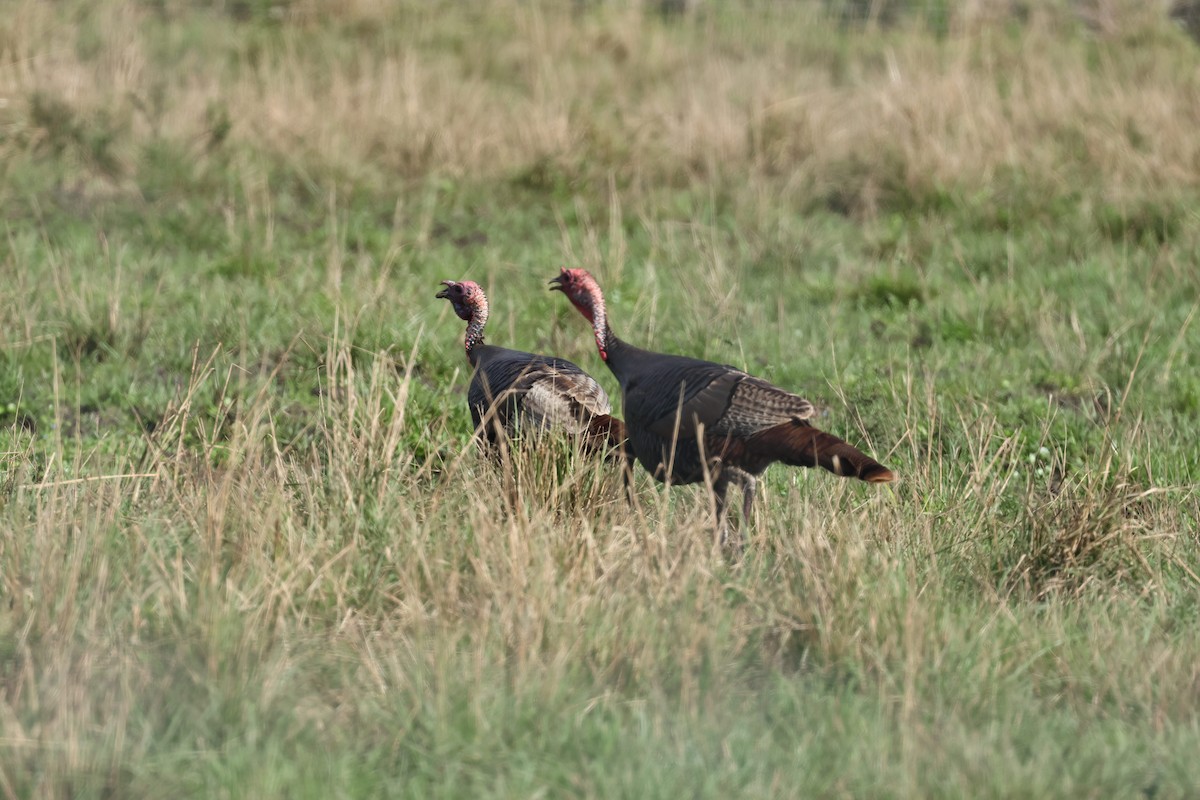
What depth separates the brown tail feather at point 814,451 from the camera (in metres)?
4.23

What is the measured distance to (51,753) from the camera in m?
3.12

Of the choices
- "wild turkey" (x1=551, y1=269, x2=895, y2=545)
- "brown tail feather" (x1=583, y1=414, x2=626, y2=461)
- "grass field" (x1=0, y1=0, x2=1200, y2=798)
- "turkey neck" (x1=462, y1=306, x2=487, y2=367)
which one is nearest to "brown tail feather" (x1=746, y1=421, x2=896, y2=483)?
"wild turkey" (x1=551, y1=269, x2=895, y2=545)

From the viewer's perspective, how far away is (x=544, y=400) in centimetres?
517

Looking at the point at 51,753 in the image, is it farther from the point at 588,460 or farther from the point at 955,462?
the point at 955,462

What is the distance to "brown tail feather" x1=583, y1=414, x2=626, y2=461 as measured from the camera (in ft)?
16.6

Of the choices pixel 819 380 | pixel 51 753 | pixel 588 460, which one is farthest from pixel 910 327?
pixel 51 753

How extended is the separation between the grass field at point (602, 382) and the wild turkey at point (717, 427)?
0.18 metres

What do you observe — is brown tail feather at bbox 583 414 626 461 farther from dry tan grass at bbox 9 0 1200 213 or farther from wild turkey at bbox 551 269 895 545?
dry tan grass at bbox 9 0 1200 213

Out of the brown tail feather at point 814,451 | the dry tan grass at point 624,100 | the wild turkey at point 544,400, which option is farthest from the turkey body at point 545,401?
the dry tan grass at point 624,100

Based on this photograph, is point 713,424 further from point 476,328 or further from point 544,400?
point 476,328

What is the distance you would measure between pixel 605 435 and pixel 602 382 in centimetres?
166

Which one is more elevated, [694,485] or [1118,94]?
[1118,94]

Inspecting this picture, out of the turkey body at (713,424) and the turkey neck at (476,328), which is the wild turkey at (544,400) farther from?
the turkey neck at (476,328)

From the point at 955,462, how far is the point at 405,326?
247 centimetres
